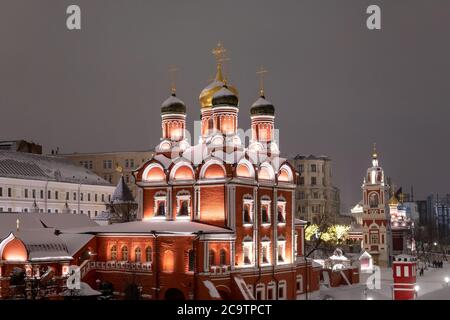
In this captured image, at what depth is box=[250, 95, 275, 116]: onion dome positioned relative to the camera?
45812 mm

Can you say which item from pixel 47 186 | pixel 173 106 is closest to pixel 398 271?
pixel 173 106

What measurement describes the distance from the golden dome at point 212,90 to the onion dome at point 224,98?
1.92m

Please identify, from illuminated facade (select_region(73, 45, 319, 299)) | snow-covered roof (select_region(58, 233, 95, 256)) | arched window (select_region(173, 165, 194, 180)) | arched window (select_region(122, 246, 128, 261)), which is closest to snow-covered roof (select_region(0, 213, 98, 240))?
snow-covered roof (select_region(58, 233, 95, 256))

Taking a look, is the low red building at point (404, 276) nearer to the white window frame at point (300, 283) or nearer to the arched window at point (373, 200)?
the white window frame at point (300, 283)

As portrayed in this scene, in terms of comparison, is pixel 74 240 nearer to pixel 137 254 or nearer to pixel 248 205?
pixel 137 254

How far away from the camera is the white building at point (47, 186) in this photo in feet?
202

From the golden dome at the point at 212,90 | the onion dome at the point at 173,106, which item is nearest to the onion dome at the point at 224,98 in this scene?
the golden dome at the point at 212,90

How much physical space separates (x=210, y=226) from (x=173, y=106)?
10.3 meters

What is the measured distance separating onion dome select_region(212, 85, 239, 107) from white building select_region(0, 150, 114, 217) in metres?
23.8

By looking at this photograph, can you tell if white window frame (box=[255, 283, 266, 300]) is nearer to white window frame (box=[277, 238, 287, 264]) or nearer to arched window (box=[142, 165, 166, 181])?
white window frame (box=[277, 238, 287, 264])

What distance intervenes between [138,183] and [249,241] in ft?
25.7

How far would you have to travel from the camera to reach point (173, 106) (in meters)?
44.9

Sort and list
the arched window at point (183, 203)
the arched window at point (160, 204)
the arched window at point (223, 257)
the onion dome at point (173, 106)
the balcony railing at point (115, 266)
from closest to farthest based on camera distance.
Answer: the arched window at point (223, 257), the balcony railing at point (115, 266), the arched window at point (183, 203), the arched window at point (160, 204), the onion dome at point (173, 106)

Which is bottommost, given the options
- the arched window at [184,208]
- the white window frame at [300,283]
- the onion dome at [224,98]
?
the white window frame at [300,283]
